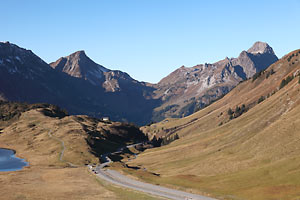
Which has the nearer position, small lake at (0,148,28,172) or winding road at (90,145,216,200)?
winding road at (90,145,216,200)

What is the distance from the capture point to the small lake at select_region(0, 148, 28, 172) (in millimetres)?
147500

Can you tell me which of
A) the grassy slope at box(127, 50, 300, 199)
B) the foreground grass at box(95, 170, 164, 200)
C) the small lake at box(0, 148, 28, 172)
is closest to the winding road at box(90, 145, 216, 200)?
the foreground grass at box(95, 170, 164, 200)

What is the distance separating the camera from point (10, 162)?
166 m

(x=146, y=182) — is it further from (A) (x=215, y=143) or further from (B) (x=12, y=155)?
(B) (x=12, y=155)

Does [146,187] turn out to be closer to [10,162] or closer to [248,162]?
[248,162]

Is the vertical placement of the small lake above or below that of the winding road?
above

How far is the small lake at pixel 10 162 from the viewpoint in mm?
147500

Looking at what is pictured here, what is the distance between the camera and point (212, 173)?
4879 inches

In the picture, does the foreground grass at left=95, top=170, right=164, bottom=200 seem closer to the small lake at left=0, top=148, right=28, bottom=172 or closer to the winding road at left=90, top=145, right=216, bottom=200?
the winding road at left=90, top=145, right=216, bottom=200

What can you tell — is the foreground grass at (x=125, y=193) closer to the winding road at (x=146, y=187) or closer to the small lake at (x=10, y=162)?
the winding road at (x=146, y=187)

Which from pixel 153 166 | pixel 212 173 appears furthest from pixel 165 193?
pixel 153 166

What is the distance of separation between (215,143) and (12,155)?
400 ft

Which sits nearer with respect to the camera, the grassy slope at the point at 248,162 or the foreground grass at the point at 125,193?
the foreground grass at the point at 125,193

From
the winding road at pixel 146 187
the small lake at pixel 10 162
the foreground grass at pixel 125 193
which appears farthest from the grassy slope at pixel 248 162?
the small lake at pixel 10 162
